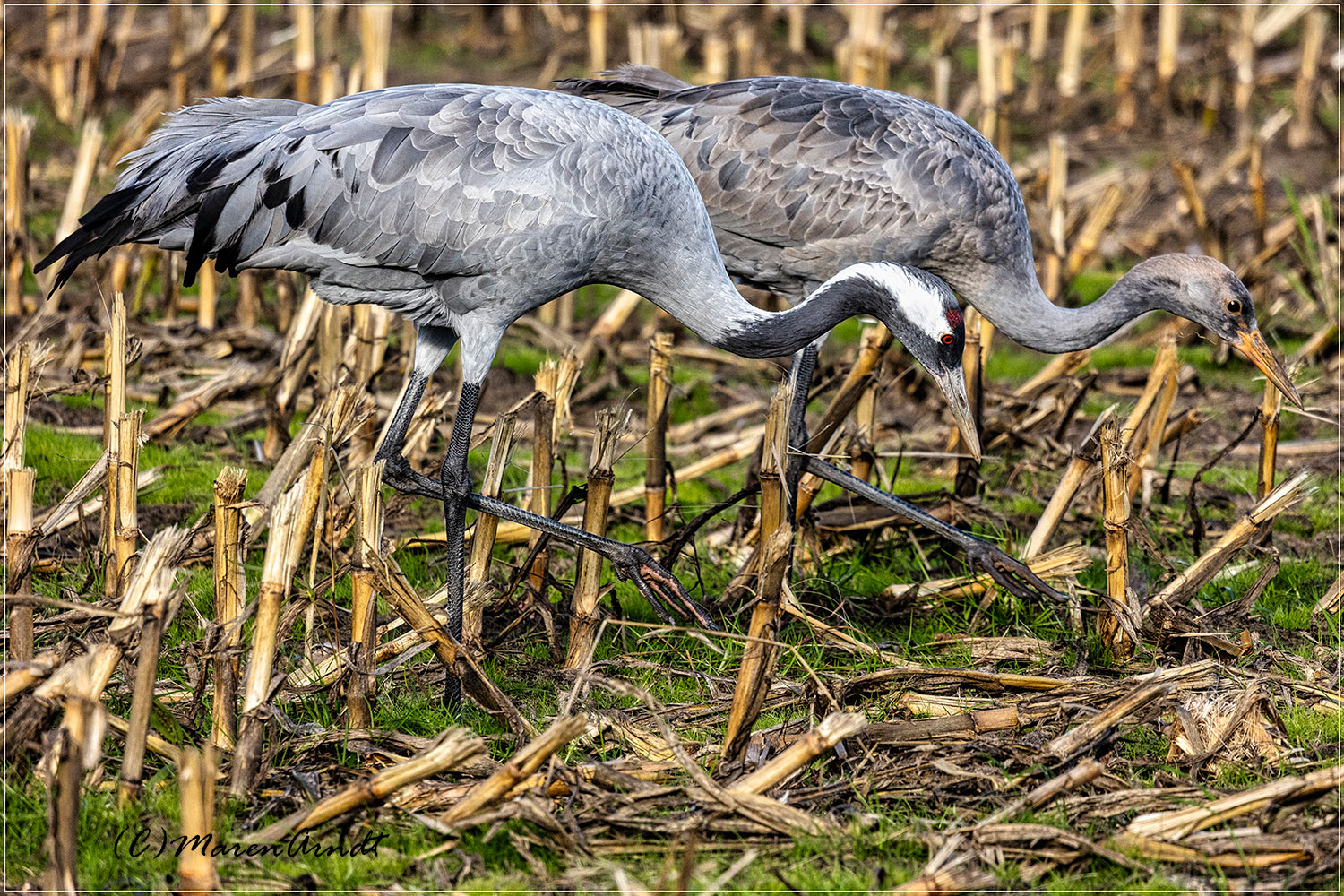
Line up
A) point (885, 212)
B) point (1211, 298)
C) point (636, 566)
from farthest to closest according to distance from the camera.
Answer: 1. point (885, 212)
2. point (1211, 298)
3. point (636, 566)

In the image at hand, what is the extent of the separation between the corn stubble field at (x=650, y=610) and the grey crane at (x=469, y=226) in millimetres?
361

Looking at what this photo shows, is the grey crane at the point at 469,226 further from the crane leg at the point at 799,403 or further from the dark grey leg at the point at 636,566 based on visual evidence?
the crane leg at the point at 799,403

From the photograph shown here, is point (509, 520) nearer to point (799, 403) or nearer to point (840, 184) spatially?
point (799, 403)

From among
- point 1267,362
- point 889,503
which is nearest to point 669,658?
point 889,503

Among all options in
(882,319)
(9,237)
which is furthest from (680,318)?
(9,237)

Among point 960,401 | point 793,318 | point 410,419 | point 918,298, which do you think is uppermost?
point 918,298

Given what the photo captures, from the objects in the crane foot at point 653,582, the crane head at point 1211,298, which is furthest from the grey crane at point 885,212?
the crane foot at point 653,582

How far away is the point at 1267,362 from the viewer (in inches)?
203

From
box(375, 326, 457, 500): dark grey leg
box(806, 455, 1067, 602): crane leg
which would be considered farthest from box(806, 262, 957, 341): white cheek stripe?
box(375, 326, 457, 500): dark grey leg

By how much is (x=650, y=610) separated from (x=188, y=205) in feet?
6.93

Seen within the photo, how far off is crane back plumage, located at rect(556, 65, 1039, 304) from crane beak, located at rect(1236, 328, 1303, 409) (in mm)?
823

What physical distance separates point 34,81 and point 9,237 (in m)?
3.49

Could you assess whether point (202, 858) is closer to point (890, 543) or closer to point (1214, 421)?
point (890, 543)

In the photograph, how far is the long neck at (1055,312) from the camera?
540 cm
